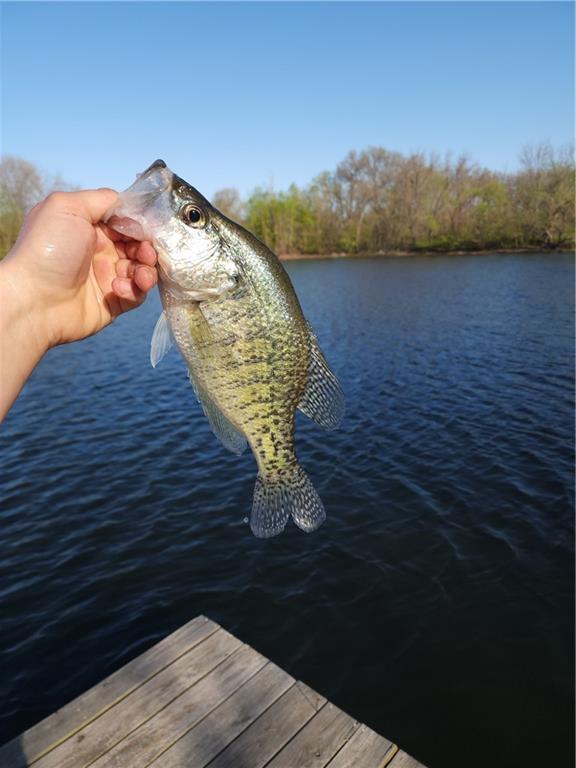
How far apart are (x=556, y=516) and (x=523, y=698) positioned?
166 inches

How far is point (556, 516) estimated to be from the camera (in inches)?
378

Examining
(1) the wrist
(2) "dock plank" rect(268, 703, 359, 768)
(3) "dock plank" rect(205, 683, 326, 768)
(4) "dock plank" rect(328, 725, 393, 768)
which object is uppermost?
(1) the wrist

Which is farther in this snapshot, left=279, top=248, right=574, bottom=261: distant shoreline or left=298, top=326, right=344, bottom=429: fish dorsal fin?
left=279, top=248, right=574, bottom=261: distant shoreline

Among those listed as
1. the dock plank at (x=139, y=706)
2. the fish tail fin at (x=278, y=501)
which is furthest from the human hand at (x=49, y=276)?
the dock plank at (x=139, y=706)

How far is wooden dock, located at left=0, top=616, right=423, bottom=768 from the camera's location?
4.36 meters

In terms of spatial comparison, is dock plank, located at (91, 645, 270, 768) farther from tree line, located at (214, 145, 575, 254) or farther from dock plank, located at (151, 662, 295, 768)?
tree line, located at (214, 145, 575, 254)

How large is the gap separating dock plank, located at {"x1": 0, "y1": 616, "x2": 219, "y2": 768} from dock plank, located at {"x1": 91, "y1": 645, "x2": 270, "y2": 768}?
1.43 ft

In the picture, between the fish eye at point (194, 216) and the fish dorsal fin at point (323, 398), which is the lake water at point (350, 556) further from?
the fish eye at point (194, 216)

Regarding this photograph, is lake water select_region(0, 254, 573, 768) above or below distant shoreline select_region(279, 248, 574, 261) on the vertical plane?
below

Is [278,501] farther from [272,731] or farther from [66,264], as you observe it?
[272,731]

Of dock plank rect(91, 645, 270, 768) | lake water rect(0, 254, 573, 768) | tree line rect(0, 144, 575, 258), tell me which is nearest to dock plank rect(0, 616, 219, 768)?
dock plank rect(91, 645, 270, 768)

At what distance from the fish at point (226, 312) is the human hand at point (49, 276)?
19 cm

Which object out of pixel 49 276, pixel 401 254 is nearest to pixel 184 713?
pixel 49 276

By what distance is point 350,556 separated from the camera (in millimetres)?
8711
